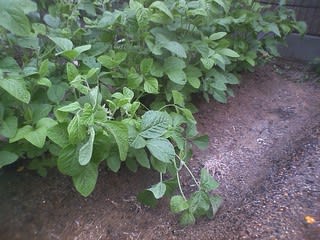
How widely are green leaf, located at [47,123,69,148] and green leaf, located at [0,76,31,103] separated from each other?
0.18 m

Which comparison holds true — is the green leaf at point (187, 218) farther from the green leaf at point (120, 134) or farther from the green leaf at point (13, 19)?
the green leaf at point (13, 19)

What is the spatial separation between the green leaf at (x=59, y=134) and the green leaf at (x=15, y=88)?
18 cm

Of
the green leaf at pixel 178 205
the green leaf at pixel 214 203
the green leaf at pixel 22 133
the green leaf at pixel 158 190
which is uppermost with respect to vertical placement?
the green leaf at pixel 22 133

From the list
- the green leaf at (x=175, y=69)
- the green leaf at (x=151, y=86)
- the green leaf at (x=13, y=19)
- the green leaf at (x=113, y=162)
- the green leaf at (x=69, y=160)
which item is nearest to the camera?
the green leaf at (x=69, y=160)

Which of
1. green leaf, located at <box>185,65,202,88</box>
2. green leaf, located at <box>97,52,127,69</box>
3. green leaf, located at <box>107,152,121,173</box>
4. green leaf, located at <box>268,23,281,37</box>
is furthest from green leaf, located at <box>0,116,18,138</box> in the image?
green leaf, located at <box>268,23,281,37</box>

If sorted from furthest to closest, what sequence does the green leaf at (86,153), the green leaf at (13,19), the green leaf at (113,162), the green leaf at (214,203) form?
the green leaf at (214,203) < the green leaf at (113,162) < the green leaf at (13,19) < the green leaf at (86,153)

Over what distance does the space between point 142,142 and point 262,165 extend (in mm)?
1011

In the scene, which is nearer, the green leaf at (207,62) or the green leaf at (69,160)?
the green leaf at (69,160)

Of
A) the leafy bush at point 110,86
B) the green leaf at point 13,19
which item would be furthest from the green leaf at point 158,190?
the green leaf at point 13,19

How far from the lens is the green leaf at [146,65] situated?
179cm

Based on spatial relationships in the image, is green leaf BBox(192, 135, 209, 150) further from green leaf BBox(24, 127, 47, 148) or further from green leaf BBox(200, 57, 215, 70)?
green leaf BBox(24, 127, 47, 148)

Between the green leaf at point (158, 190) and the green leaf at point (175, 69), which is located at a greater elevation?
the green leaf at point (175, 69)

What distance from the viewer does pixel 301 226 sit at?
1.53 metres

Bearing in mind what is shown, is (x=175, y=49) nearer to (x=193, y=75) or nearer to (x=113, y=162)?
(x=193, y=75)
